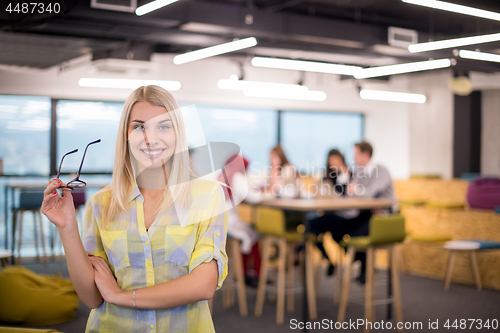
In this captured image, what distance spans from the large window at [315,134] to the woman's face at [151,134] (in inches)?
329

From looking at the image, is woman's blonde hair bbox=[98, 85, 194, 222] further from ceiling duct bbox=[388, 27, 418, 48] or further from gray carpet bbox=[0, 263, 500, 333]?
ceiling duct bbox=[388, 27, 418, 48]

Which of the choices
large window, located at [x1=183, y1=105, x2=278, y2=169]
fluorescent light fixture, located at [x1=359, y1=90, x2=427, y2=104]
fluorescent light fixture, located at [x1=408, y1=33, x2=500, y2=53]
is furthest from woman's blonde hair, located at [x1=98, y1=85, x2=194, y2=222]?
large window, located at [x1=183, y1=105, x2=278, y2=169]

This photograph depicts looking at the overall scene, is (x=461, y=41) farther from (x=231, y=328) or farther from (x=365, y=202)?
(x=231, y=328)

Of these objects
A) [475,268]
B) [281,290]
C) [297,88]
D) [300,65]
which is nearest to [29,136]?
[297,88]

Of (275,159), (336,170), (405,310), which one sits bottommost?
(405,310)

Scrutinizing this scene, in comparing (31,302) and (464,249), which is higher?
(464,249)

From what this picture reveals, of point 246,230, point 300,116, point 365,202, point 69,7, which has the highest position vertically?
point 69,7

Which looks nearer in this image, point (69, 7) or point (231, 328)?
point (231, 328)

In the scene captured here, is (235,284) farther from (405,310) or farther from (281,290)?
(405,310)

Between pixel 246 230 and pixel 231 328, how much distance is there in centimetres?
95

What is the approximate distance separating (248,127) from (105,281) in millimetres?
8410

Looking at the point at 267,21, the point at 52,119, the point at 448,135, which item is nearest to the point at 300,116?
the point at 448,135

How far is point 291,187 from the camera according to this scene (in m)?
4.78

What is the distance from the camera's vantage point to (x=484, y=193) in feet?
17.3
